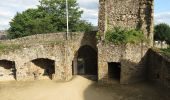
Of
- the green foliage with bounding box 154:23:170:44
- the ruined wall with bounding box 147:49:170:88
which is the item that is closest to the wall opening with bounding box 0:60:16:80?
the ruined wall with bounding box 147:49:170:88

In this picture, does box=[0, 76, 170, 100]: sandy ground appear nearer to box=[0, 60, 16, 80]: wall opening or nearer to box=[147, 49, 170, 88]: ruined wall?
box=[147, 49, 170, 88]: ruined wall

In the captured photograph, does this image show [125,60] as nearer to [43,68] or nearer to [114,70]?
[114,70]

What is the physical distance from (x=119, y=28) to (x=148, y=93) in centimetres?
525

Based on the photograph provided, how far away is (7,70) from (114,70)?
22.5ft

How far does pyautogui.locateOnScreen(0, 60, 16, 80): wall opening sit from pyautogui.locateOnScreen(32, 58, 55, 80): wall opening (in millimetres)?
1440

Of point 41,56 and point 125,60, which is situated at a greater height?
point 41,56

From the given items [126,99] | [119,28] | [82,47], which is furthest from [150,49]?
[82,47]

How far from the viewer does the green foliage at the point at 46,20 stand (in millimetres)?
34500

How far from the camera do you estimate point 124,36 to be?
18797mm

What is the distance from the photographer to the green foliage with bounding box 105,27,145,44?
18578 mm

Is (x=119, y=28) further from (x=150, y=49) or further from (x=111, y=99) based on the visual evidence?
(x=111, y=99)

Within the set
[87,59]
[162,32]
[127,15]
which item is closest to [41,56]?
[87,59]

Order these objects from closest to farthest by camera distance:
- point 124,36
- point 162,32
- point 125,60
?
point 125,60, point 124,36, point 162,32

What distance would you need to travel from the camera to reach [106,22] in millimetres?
19688
